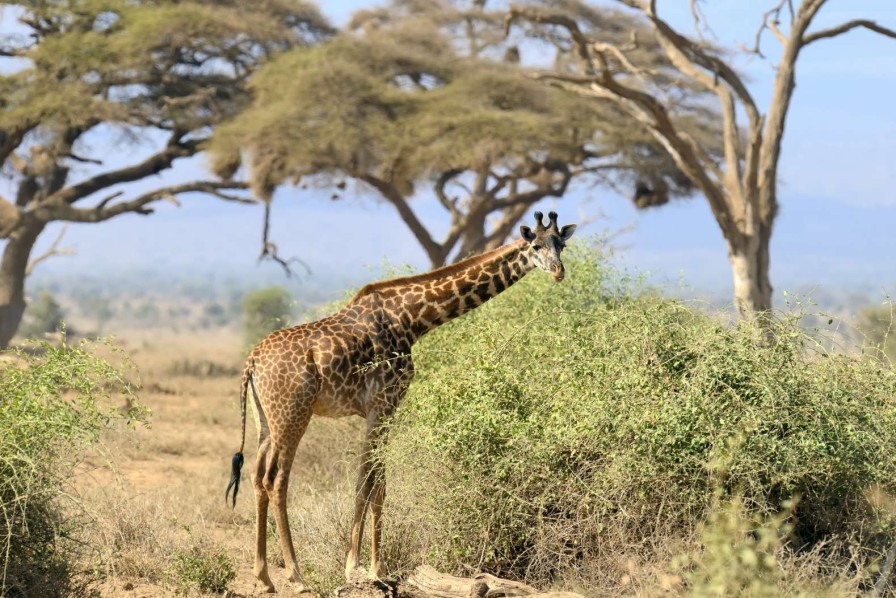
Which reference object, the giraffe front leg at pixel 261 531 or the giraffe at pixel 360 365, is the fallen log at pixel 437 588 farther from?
the giraffe front leg at pixel 261 531

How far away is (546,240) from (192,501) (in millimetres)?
4401

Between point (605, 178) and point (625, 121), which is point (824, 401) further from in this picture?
point (605, 178)

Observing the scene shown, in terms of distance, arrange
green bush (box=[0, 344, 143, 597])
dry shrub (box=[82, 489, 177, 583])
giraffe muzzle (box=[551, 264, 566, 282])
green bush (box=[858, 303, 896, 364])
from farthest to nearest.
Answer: dry shrub (box=[82, 489, 177, 583]) → giraffe muzzle (box=[551, 264, 566, 282]) → green bush (box=[858, 303, 896, 364]) → green bush (box=[0, 344, 143, 597])

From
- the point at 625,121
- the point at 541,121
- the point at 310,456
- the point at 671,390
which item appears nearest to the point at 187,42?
the point at 541,121

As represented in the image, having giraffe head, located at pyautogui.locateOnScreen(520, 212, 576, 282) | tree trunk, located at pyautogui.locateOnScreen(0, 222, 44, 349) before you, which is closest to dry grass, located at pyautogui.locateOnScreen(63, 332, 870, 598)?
giraffe head, located at pyautogui.locateOnScreen(520, 212, 576, 282)

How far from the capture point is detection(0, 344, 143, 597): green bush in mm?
6008

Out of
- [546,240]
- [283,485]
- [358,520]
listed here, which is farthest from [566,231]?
[283,485]

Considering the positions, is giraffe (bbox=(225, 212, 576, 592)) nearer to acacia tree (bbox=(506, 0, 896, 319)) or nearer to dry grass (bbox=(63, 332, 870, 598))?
dry grass (bbox=(63, 332, 870, 598))

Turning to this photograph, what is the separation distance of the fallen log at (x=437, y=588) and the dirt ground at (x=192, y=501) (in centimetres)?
104

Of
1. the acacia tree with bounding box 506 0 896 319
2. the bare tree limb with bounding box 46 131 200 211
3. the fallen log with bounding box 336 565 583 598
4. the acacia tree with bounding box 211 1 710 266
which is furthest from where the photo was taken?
the bare tree limb with bounding box 46 131 200 211

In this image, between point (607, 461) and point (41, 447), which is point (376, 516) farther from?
point (41, 447)

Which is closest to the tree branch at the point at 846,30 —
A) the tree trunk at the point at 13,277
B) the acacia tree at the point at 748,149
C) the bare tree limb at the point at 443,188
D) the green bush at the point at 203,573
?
the acacia tree at the point at 748,149

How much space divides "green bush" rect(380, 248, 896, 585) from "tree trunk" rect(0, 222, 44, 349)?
17.9 meters


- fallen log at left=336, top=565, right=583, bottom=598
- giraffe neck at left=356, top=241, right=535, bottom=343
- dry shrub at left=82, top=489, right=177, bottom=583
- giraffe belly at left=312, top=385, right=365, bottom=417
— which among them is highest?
giraffe neck at left=356, top=241, right=535, bottom=343
